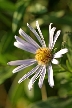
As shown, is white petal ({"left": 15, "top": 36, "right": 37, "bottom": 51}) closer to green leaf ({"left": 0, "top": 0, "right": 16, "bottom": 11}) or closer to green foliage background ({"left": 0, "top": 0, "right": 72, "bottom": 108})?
green foliage background ({"left": 0, "top": 0, "right": 72, "bottom": 108})

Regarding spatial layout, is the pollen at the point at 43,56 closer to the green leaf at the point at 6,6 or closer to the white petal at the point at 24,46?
the white petal at the point at 24,46

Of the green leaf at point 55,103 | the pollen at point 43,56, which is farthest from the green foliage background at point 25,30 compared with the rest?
the pollen at point 43,56

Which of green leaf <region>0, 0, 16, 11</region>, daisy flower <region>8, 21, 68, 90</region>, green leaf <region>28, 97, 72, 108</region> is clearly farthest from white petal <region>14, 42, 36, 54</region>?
green leaf <region>0, 0, 16, 11</region>

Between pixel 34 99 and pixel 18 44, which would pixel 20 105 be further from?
→ pixel 18 44

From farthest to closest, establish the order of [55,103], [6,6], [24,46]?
1. [6,6]
2. [55,103]
3. [24,46]

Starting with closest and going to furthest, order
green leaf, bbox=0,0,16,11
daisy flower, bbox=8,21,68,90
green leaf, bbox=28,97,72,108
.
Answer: daisy flower, bbox=8,21,68,90, green leaf, bbox=28,97,72,108, green leaf, bbox=0,0,16,11

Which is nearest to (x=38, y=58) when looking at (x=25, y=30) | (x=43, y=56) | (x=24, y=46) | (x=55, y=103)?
(x=43, y=56)

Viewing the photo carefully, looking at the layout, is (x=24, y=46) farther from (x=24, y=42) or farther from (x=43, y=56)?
(x=43, y=56)

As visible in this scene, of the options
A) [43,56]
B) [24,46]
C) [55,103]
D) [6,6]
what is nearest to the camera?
[24,46]

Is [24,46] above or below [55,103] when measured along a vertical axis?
above

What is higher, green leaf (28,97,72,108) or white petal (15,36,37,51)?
white petal (15,36,37,51)
